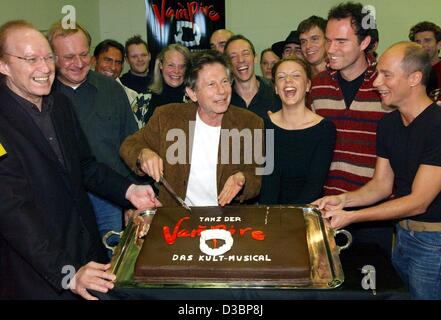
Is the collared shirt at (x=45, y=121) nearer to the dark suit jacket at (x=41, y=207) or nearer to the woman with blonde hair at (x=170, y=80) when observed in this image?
the dark suit jacket at (x=41, y=207)

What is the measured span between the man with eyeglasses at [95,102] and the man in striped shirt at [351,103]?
1.16 meters

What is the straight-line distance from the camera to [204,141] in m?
2.14

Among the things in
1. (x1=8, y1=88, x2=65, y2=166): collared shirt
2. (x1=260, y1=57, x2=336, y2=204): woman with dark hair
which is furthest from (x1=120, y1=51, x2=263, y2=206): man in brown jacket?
(x1=8, y1=88, x2=65, y2=166): collared shirt

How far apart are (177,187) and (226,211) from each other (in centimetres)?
48

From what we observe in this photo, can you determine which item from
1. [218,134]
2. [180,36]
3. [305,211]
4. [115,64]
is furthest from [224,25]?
[305,211]

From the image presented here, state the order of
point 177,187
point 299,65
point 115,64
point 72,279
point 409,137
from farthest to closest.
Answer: point 115,64 → point 299,65 → point 177,187 → point 409,137 → point 72,279

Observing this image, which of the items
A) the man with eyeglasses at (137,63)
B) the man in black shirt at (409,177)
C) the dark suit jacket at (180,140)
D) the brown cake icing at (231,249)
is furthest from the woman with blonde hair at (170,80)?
the brown cake icing at (231,249)

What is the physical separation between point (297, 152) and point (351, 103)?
14.6 inches

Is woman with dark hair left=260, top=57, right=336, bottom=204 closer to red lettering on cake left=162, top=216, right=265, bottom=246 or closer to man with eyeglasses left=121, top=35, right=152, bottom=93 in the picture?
red lettering on cake left=162, top=216, right=265, bottom=246

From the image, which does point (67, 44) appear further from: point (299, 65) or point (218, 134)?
point (299, 65)

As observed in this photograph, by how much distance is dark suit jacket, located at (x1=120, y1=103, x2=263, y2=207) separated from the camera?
6.74 feet

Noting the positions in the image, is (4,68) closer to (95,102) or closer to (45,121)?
(45,121)
